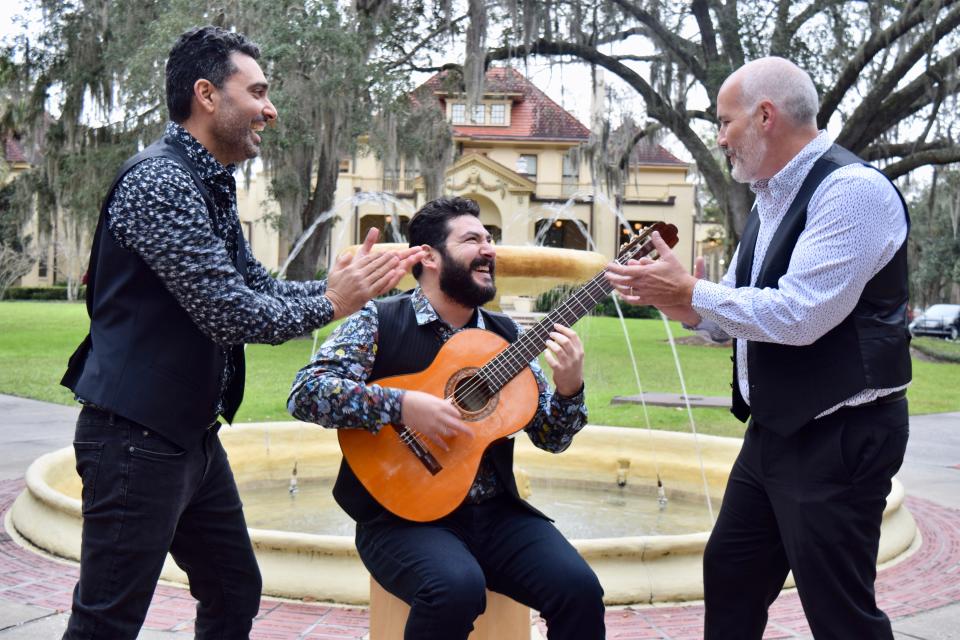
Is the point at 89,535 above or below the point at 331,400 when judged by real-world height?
below

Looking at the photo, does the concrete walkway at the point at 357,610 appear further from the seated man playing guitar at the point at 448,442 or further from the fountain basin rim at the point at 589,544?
the seated man playing guitar at the point at 448,442

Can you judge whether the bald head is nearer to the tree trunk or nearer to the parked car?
the tree trunk

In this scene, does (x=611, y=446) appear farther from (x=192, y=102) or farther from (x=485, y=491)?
(x=192, y=102)

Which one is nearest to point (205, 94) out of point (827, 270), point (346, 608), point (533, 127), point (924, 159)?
point (827, 270)

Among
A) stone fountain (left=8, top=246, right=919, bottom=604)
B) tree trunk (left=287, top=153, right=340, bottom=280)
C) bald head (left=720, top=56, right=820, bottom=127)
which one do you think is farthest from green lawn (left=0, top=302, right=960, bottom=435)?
bald head (left=720, top=56, right=820, bottom=127)

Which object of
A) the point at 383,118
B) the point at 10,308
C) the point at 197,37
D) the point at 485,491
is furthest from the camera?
the point at 10,308

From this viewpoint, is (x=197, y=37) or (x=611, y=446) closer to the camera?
(x=197, y=37)

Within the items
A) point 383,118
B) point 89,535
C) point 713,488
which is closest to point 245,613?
point 89,535

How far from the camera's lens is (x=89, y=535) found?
253 centimetres

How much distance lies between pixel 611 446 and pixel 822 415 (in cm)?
485

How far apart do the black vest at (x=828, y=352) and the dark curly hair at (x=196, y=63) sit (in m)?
1.65

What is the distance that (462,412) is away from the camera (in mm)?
3217

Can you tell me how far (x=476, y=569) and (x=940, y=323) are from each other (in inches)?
1322

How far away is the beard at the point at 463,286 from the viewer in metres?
3.54
